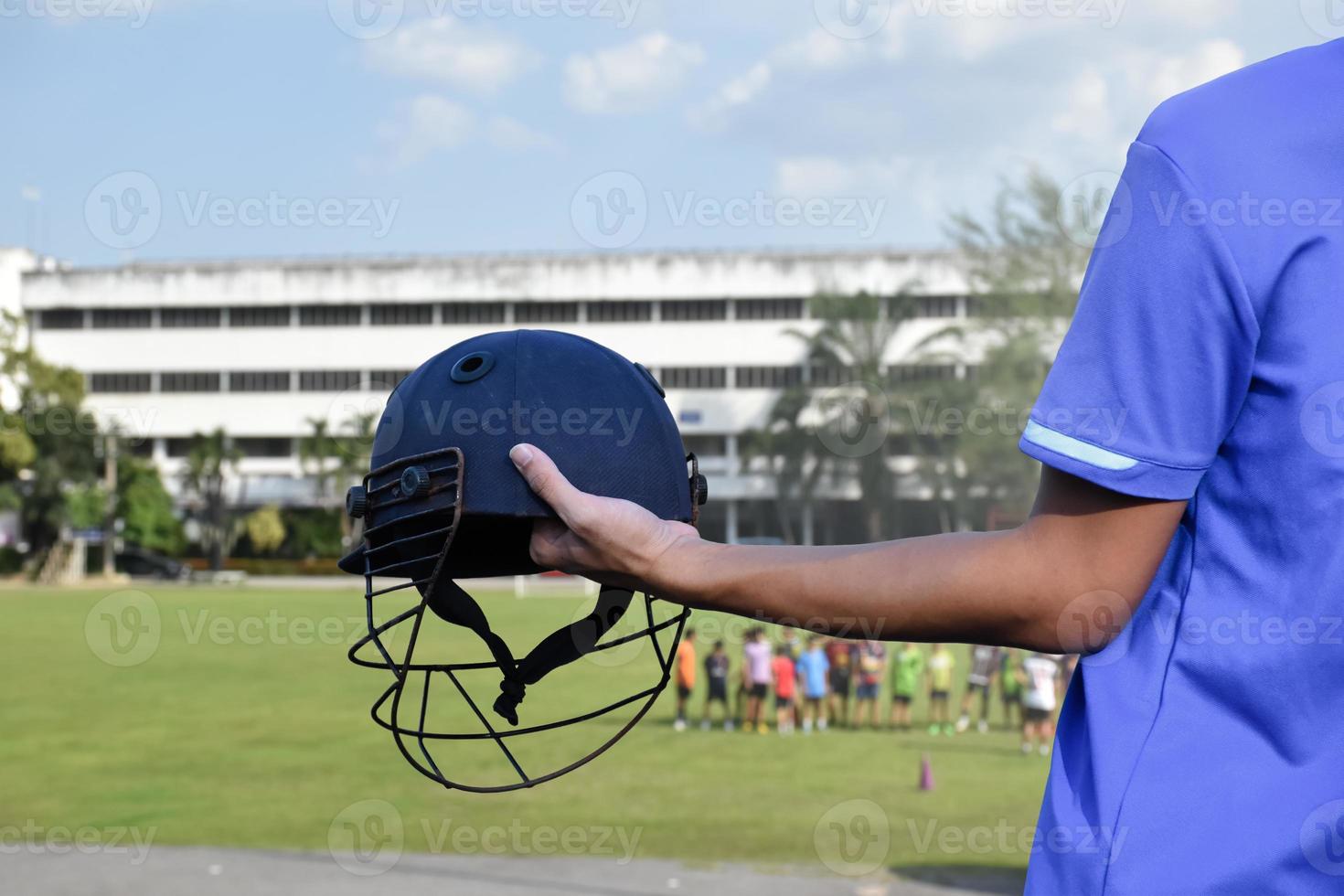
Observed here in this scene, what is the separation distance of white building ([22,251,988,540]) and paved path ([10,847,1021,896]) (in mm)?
49024

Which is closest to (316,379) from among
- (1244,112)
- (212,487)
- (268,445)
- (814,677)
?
(268,445)

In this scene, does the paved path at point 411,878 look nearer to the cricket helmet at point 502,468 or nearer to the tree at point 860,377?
the cricket helmet at point 502,468

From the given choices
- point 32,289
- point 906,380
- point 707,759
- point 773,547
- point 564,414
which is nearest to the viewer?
point 773,547

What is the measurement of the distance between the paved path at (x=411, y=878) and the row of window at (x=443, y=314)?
50489 mm

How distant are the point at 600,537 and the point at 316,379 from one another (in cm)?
6460

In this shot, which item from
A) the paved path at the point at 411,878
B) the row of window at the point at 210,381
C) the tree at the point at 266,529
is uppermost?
the row of window at the point at 210,381

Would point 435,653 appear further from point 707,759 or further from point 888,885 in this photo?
point 888,885

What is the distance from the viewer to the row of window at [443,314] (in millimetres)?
61062

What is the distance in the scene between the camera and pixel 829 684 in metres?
20.0

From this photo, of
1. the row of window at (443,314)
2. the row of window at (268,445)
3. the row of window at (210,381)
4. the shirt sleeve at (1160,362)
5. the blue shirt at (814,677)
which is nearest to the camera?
the shirt sleeve at (1160,362)

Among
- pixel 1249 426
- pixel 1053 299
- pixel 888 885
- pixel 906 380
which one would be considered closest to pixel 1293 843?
pixel 1249 426

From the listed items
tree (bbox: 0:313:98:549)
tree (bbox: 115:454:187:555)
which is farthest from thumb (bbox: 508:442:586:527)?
tree (bbox: 115:454:187:555)

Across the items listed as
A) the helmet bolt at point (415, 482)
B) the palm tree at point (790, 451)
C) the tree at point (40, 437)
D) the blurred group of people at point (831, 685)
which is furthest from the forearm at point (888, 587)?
the tree at point (40, 437)

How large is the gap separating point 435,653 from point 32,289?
48499mm
